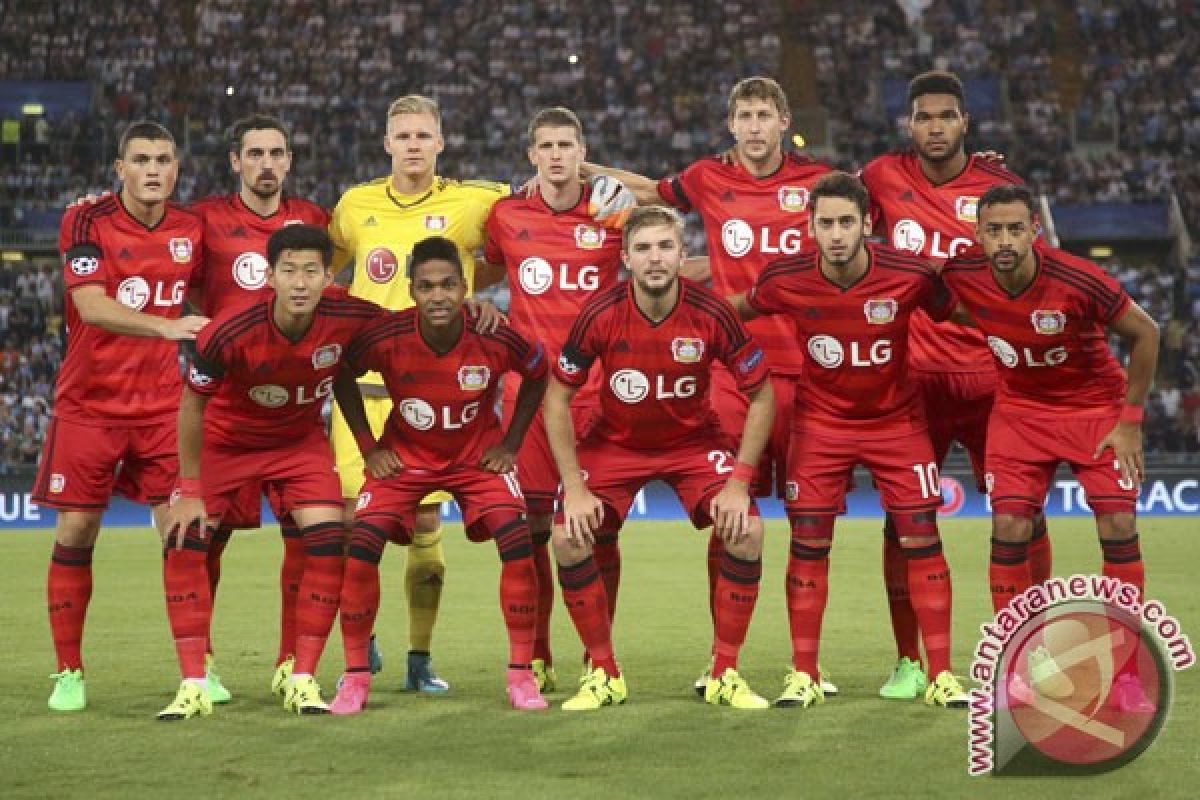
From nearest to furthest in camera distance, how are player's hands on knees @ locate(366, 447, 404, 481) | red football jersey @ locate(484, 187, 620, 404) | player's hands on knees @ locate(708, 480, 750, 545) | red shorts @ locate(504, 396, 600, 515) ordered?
1. player's hands on knees @ locate(708, 480, 750, 545)
2. player's hands on knees @ locate(366, 447, 404, 481)
3. red shorts @ locate(504, 396, 600, 515)
4. red football jersey @ locate(484, 187, 620, 404)

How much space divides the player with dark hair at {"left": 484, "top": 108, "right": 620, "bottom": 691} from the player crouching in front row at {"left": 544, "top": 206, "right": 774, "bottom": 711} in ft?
1.24

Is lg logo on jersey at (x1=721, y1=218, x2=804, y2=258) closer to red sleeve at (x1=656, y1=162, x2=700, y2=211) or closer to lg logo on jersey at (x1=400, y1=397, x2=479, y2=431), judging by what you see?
red sleeve at (x1=656, y1=162, x2=700, y2=211)

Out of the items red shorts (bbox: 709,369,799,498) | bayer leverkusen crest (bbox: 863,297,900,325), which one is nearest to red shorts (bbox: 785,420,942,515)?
red shorts (bbox: 709,369,799,498)

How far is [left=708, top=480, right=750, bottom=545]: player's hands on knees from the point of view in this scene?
6.84 m

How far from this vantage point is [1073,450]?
22.4 feet

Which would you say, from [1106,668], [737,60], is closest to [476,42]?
[737,60]

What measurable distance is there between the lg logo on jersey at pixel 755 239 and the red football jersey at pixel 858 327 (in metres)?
0.51

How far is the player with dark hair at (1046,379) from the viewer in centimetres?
664

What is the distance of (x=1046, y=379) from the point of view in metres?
6.88

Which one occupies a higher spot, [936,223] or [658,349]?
[936,223]

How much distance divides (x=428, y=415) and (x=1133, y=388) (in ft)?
8.92

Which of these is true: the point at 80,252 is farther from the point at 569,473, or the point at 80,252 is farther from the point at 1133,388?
the point at 1133,388

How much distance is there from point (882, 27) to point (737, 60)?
2.69 m

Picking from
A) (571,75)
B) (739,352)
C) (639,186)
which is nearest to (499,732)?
(739,352)
